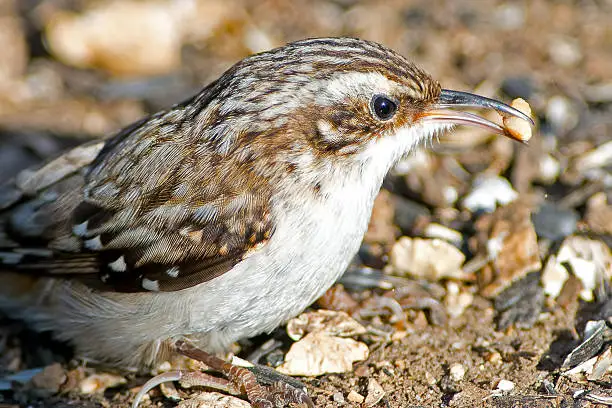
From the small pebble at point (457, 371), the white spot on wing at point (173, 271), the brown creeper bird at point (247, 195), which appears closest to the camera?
the brown creeper bird at point (247, 195)

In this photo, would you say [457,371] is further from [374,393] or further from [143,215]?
[143,215]

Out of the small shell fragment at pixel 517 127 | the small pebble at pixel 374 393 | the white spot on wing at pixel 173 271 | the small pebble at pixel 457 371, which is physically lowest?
the small pebble at pixel 374 393

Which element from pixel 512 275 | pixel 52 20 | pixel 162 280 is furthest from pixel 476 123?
pixel 52 20

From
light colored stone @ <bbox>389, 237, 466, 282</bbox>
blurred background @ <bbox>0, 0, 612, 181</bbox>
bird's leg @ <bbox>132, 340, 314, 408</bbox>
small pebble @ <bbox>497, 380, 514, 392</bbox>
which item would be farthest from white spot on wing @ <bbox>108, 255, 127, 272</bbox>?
blurred background @ <bbox>0, 0, 612, 181</bbox>

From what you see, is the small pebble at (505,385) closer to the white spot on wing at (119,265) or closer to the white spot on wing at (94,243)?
the white spot on wing at (119,265)

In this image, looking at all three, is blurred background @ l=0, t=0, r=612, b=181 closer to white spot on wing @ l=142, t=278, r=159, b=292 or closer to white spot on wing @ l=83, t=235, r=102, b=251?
white spot on wing @ l=83, t=235, r=102, b=251

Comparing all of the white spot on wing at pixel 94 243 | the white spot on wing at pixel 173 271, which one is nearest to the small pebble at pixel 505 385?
the white spot on wing at pixel 173 271

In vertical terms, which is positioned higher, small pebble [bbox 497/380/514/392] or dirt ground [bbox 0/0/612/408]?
dirt ground [bbox 0/0/612/408]
